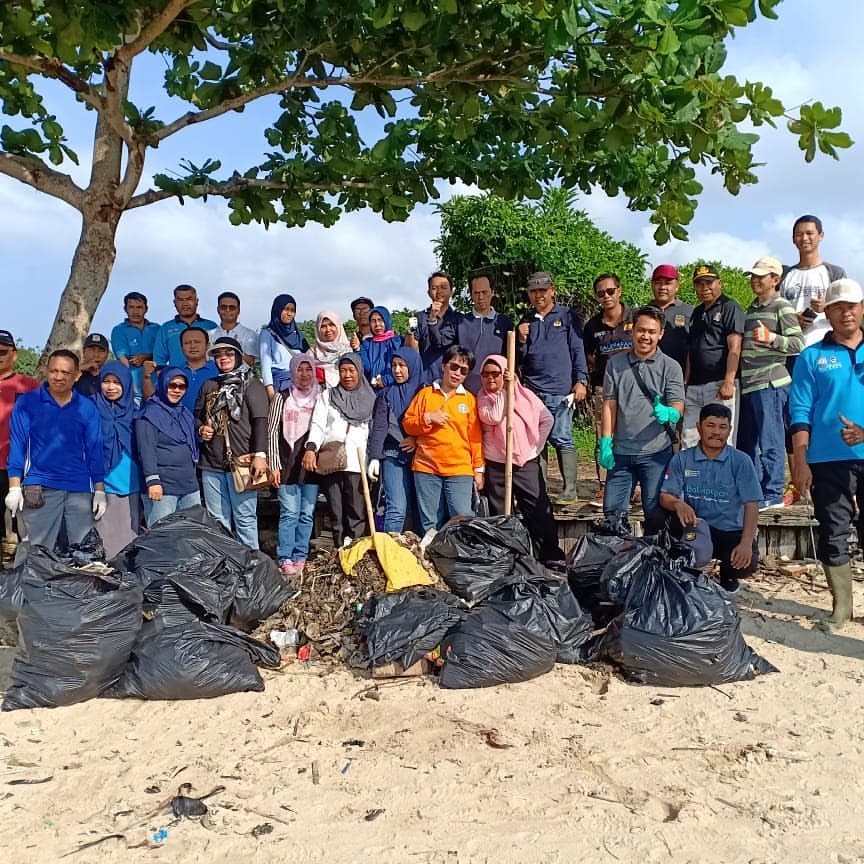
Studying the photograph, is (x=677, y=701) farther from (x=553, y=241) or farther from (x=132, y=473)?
(x=553, y=241)

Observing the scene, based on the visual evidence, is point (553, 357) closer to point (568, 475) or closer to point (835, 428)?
point (568, 475)

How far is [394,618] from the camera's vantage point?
4.32 metres

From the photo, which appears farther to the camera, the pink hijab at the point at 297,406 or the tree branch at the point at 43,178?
the tree branch at the point at 43,178

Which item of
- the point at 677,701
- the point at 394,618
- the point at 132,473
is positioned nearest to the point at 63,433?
the point at 132,473

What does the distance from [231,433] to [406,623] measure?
1937 millimetres

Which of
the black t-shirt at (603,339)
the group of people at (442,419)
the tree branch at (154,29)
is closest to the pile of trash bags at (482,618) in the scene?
the group of people at (442,419)

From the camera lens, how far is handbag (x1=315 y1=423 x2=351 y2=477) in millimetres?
5582

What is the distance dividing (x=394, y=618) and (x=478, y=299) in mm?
2790

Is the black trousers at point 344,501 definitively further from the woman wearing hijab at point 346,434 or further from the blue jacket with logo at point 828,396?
the blue jacket with logo at point 828,396

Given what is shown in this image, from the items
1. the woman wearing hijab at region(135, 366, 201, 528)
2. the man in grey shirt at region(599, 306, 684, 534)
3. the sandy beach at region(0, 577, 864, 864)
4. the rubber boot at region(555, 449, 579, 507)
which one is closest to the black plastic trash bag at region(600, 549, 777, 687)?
the sandy beach at region(0, 577, 864, 864)

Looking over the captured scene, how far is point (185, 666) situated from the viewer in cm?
393

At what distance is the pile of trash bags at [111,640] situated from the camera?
3.85 m

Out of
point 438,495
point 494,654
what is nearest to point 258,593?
point 438,495

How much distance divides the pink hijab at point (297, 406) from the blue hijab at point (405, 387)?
0.54 m
